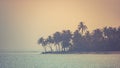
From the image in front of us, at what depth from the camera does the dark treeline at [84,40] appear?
106 inches

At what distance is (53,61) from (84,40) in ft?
1.36

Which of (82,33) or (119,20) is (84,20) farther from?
(119,20)

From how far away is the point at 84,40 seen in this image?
2727 millimetres

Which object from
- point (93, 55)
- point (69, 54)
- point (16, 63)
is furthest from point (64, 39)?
point (16, 63)

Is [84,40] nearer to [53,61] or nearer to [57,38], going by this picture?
[57,38]

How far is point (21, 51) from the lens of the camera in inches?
106

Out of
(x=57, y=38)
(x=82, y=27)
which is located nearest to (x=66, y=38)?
(x=57, y=38)

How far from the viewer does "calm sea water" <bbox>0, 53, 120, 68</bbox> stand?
8.61 ft

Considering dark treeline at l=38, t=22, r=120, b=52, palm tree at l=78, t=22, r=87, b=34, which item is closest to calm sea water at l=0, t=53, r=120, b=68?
dark treeline at l=38, t=22, r=120, b=52

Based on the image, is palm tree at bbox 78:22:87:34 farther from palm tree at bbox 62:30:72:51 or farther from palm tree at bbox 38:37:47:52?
palm tree at bbox 38:37:47:52

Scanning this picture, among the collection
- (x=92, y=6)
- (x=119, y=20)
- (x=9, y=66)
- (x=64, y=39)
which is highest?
(x=92, y=6)

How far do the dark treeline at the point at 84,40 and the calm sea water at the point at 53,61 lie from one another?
0.10 m

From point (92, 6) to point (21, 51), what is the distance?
3.04ft

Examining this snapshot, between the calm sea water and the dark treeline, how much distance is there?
0.10 metres
